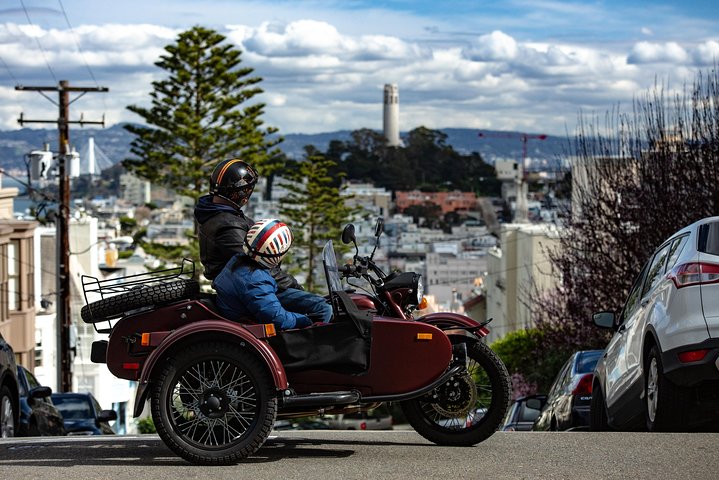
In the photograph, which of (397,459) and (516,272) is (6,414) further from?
(516,272)

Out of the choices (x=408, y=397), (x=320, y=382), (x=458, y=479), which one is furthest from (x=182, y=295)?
(x=458, y=479)

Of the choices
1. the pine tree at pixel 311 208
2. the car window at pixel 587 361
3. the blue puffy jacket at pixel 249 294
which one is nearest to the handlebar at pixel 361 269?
the blue puffy jacket at pixel 249 294

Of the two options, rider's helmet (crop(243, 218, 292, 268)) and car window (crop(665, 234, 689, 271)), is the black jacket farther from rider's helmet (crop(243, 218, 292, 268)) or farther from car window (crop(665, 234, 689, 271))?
car window (crop(665, 234, 689, 271))

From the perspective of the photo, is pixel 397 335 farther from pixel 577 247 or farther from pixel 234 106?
pixel 234 106

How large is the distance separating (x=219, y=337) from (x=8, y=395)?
4053mm

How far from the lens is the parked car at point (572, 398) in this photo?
46.3ft

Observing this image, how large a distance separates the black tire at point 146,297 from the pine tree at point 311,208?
187 ft

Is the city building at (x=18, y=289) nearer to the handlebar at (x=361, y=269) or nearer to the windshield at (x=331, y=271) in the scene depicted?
the handlebar at (x=361, y=269)

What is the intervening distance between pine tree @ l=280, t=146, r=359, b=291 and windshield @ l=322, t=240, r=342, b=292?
187ft

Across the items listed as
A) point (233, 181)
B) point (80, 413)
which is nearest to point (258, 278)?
point (233, 181)

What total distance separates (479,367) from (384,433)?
1818 mm

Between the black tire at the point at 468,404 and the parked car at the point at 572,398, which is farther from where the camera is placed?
the parked car at the point at 572,398

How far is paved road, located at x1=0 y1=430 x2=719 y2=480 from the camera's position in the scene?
7.99 meters

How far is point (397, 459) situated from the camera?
8.59 meters
